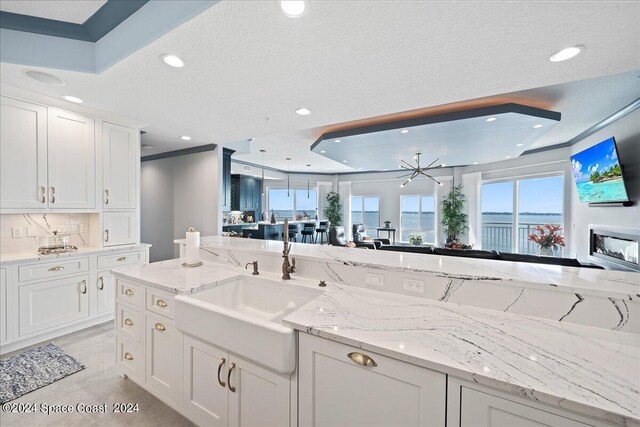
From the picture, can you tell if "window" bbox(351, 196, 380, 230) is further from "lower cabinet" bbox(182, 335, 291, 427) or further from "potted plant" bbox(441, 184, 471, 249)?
"lower cabinet" bbox(182, 335, 291, 427)

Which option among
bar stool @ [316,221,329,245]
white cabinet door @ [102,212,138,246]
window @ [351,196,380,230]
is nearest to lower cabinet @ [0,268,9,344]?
white cabinet door @ [102,212,138,246]

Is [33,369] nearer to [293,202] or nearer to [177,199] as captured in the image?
[177,199]

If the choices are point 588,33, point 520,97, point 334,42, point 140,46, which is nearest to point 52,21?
point 140,46

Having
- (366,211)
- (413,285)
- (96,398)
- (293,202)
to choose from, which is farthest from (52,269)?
(366,211)

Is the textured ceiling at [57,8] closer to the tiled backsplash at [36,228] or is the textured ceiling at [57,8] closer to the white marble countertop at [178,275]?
the white marble countertop at [178,275]

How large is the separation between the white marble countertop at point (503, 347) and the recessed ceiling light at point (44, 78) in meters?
2.84

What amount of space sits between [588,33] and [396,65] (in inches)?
43.7

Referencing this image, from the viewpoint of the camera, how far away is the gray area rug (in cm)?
200

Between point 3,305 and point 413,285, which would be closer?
point 413,285

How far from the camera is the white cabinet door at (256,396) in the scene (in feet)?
3.98

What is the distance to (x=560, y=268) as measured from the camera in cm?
151

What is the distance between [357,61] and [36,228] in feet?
12.8

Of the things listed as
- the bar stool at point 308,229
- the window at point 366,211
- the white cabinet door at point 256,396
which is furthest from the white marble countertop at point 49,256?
the window at point 366,211

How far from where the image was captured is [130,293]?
192 cm
